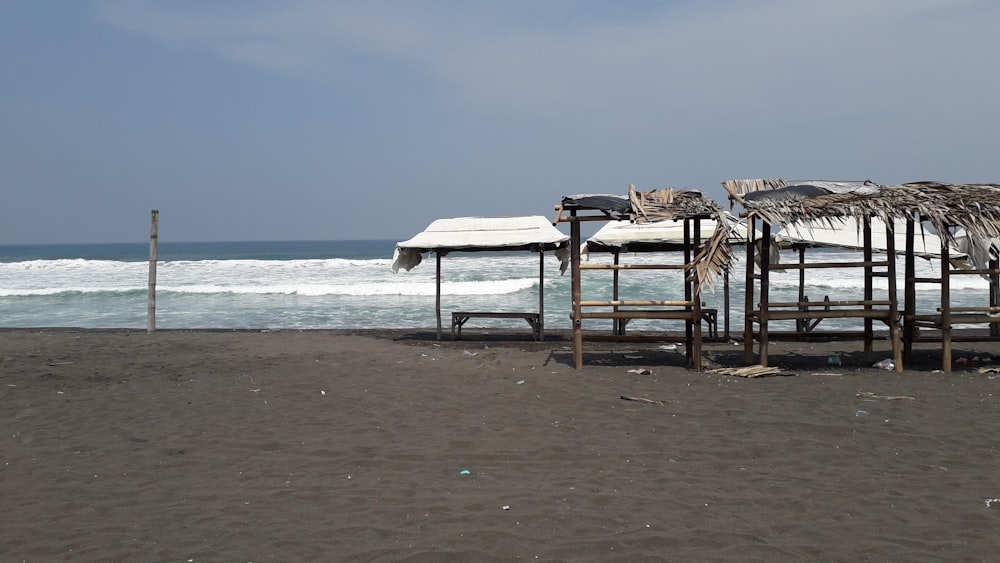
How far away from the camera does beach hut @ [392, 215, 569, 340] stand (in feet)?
33.9

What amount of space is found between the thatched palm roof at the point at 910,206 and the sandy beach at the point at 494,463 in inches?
65.6

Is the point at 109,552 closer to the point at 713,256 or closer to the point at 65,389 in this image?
the point at 65,389

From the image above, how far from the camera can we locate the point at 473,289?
24172mm

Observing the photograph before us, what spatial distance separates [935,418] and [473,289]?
18.9m

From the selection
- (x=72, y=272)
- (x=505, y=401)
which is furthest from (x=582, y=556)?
(x=72, y=272)

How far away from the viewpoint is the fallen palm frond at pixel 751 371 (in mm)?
7711

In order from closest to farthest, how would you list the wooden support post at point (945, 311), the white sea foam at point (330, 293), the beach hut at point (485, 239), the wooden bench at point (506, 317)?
1. the wooden support post at point (945, 311)
2. the beach hut at point (485, 239)
3. the wooden bench at point (506, 317)
4. the white sea foam at point (330, 293)

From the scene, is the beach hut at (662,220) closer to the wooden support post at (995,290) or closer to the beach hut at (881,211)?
the beach hut at (881,211)

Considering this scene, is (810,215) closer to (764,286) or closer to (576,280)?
(764,286)

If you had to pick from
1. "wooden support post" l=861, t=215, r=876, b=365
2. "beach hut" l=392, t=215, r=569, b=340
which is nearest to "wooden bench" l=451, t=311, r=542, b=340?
"beach hut" l=392, t=215, r=569, b=340

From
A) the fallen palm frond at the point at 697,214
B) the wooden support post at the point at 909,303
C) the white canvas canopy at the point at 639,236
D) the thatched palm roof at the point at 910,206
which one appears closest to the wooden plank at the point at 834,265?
the thatched palm roof at the point at 910,206

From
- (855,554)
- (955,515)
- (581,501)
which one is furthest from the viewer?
(581,501)

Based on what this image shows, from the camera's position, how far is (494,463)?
4703mm

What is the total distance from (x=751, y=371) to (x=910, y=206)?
236cm
